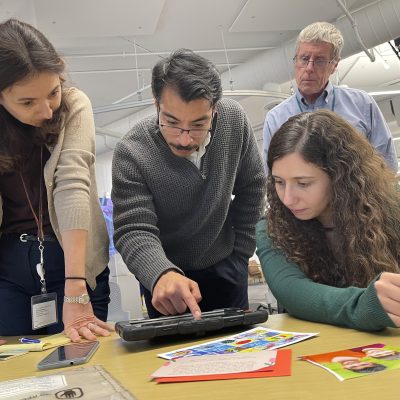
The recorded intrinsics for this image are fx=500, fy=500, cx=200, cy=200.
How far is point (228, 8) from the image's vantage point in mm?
4434

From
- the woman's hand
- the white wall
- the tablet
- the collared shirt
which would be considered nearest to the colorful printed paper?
the tablet

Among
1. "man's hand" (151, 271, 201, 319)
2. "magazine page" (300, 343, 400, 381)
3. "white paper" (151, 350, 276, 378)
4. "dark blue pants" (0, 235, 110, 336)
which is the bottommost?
"magazine page" (300, 343, 400, 381)

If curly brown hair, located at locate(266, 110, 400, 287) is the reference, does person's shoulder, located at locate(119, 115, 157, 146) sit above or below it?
above

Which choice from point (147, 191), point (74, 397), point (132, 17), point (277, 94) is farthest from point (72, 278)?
point (277, 94)

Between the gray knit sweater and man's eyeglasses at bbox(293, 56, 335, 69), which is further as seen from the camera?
man's eyeglasses at bbox(293, 56, 335, 69)

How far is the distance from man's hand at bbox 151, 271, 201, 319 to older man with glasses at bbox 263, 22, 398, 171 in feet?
3.60

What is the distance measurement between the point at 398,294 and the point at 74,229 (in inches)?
29.5

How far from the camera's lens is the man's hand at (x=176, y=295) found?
1065 millimetres

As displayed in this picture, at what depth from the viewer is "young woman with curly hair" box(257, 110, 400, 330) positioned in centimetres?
116

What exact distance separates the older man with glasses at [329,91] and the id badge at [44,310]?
1156 millimetres

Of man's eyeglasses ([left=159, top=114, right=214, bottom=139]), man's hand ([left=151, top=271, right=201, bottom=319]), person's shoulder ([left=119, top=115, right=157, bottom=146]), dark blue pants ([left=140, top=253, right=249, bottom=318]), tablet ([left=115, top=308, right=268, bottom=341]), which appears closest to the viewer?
tablet ([left=115, top=308, right=268, bottom=341])

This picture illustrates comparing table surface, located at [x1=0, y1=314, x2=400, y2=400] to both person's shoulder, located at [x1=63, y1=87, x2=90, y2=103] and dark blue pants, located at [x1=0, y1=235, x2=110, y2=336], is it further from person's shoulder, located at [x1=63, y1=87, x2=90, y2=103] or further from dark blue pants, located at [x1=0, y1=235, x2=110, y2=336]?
person's shoulder, located at [x1=63, y1=87, x2=90, y2=103]

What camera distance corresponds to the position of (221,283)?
1568 mm

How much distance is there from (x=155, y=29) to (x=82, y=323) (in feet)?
12.8
